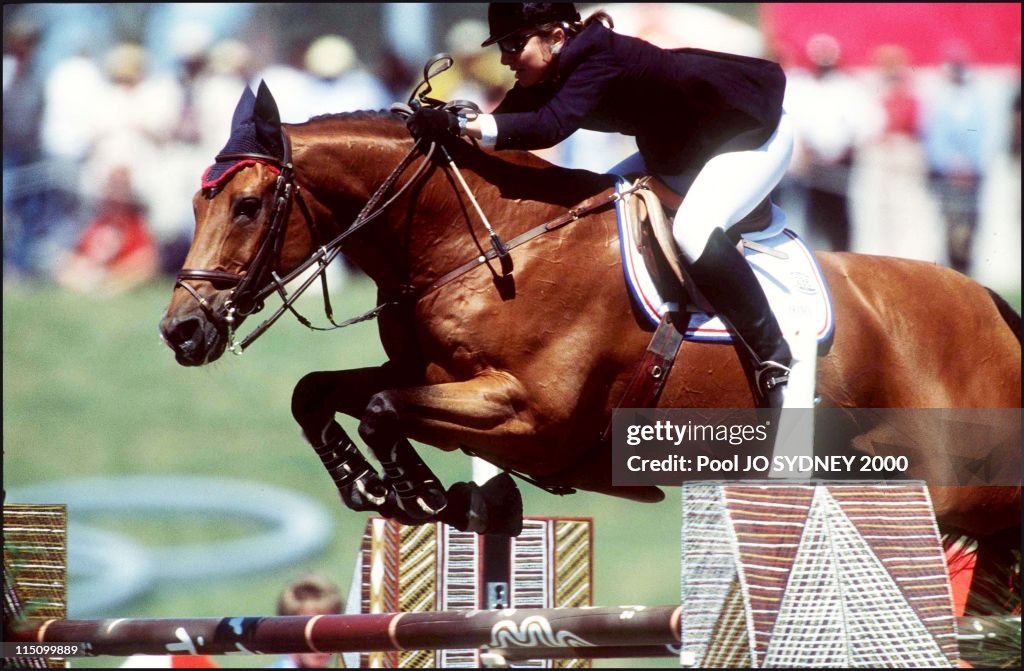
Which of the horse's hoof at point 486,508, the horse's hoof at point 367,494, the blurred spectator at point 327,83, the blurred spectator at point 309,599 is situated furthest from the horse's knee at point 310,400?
the blurred spectator at point 327,83

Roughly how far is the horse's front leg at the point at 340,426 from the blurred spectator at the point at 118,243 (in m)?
5.85

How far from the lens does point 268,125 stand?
3.86 meters

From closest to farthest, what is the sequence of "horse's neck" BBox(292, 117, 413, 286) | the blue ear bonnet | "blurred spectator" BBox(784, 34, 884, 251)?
the blue ear bonnet < "horse's neck" BBox(292, 117, 413, 286) < "blurred spectator" BBox(784, 34, 884, 251)

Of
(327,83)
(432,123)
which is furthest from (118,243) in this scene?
(432,123)

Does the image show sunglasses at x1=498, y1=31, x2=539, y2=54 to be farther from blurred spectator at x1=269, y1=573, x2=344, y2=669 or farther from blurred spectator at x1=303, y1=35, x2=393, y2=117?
blurred spectator at x1=303, y1=35, x2=393, y2=117

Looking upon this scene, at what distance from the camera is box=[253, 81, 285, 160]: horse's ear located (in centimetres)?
386

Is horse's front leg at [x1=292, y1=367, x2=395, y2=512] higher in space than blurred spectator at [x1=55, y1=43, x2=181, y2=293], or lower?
lower

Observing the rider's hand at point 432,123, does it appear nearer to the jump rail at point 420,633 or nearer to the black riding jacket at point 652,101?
the black riding jacket at point 652,101

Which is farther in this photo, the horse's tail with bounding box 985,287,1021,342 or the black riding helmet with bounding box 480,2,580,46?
the horse's tail with bounding box 985,287,1021,342

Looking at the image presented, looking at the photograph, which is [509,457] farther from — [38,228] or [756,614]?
[38,228]

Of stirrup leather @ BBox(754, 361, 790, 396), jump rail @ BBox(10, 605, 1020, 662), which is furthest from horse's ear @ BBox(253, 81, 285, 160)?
stirrup leather @ BBox(754, 361, 790, 396)

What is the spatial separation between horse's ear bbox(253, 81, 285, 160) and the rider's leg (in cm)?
113

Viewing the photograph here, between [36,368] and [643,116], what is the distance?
24.1 feet

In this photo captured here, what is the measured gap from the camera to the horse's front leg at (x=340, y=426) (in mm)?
3943
